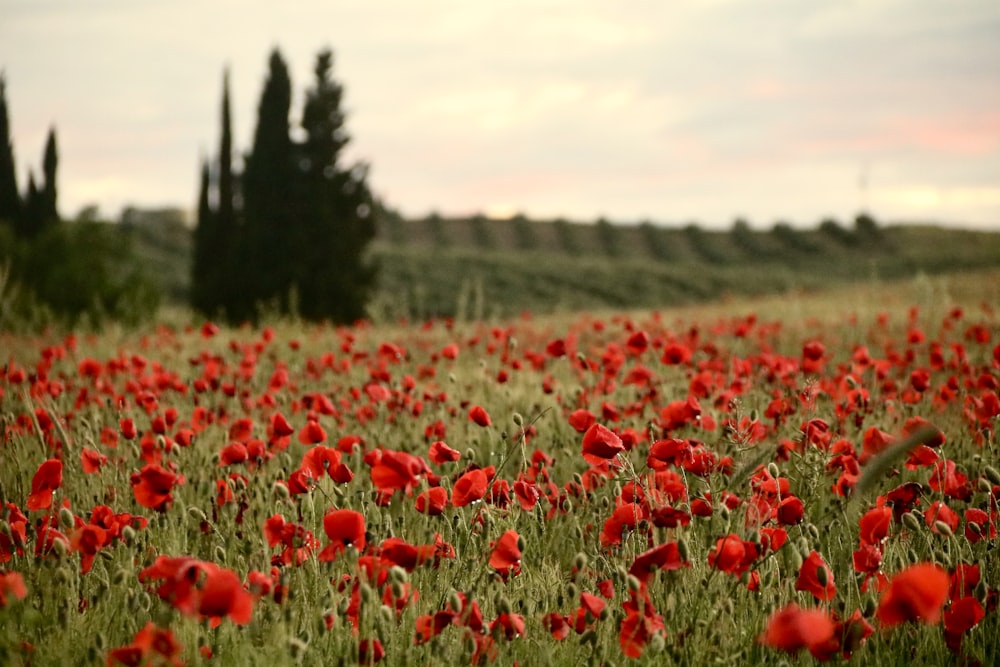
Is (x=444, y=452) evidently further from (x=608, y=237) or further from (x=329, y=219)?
(x=608, y=237)

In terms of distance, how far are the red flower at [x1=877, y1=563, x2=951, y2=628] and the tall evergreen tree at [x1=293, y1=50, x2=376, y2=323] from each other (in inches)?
656

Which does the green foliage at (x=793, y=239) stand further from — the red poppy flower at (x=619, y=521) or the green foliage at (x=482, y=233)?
the red poppy flower at (x=619, y=521)

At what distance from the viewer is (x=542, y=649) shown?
1.76 m

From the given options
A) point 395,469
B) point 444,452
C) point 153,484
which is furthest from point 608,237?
point 395,469

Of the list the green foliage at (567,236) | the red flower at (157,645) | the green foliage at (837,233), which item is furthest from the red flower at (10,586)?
the green foliage at (837,233)

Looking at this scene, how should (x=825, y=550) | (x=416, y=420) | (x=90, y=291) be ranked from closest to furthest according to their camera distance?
(x=825, y=550), (x=416, y=420), (x=90, y=291)

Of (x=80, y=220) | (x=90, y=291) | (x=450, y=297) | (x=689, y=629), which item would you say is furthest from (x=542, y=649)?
(x=450, y=297)

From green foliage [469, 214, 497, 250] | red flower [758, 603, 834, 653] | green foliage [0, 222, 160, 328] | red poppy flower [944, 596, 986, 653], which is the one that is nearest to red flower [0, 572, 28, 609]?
red flower [758, 603, 834, 653]

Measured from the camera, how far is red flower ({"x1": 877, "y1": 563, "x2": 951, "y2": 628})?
112 cm

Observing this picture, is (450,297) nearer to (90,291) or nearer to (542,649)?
A: (90,291)

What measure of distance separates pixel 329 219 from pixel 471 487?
16.8 m

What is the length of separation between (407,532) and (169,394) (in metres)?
2.72

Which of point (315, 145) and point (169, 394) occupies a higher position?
point (315, 145)

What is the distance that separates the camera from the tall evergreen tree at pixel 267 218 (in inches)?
706
